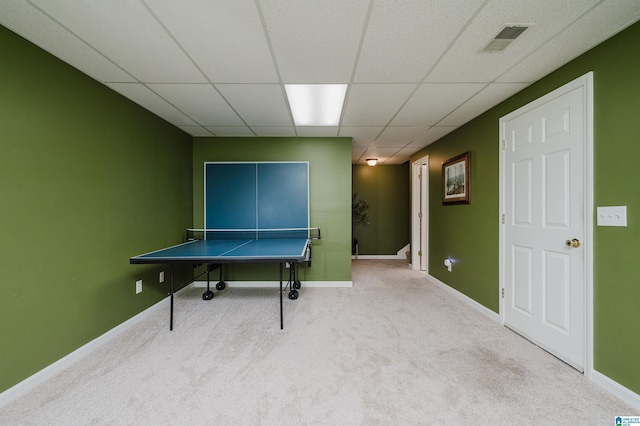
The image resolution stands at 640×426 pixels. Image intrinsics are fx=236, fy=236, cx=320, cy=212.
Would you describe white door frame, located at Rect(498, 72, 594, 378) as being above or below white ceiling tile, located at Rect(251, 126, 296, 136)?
below

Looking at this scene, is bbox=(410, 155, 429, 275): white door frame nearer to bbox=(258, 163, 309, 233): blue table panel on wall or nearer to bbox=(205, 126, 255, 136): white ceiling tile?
bbox=(258, 163, 309, 233): blue table panel on wall

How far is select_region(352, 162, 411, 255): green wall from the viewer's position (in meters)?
6.27

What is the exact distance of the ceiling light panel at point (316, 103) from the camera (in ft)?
7.54

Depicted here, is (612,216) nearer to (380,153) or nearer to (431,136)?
(431,136)

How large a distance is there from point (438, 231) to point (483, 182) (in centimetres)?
132

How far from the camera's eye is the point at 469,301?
3113 mm

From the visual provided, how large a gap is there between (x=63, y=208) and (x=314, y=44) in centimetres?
235

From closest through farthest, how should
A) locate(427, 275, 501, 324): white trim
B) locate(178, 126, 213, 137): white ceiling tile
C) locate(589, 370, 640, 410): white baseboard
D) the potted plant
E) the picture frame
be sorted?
locate(589, 370, 640, 410): white baseboard < locate(427, 275, 501, 324): white trim < the picture frame < locate(178, 126, 213, 137): white ceiling tile < the potted plant

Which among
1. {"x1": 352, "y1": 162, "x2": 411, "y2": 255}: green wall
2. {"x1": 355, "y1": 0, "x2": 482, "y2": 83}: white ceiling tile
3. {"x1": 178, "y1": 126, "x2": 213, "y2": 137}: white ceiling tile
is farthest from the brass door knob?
{"x1": 352, "y1": 162, "x2": 411, "y2": 255}: green wall

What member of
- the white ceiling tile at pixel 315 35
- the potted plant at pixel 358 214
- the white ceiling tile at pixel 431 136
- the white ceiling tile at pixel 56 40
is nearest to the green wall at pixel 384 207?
the potted plant at pixel 358 214

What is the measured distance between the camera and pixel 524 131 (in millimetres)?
2309

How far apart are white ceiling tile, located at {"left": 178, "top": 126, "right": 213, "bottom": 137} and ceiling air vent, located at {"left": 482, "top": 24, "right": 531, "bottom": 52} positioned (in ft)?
11.2

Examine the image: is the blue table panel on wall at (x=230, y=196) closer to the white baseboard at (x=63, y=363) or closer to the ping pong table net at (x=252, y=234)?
the ping pong table net at (x=252, y=234)

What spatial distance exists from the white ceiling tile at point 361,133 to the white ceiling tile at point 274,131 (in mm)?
754
